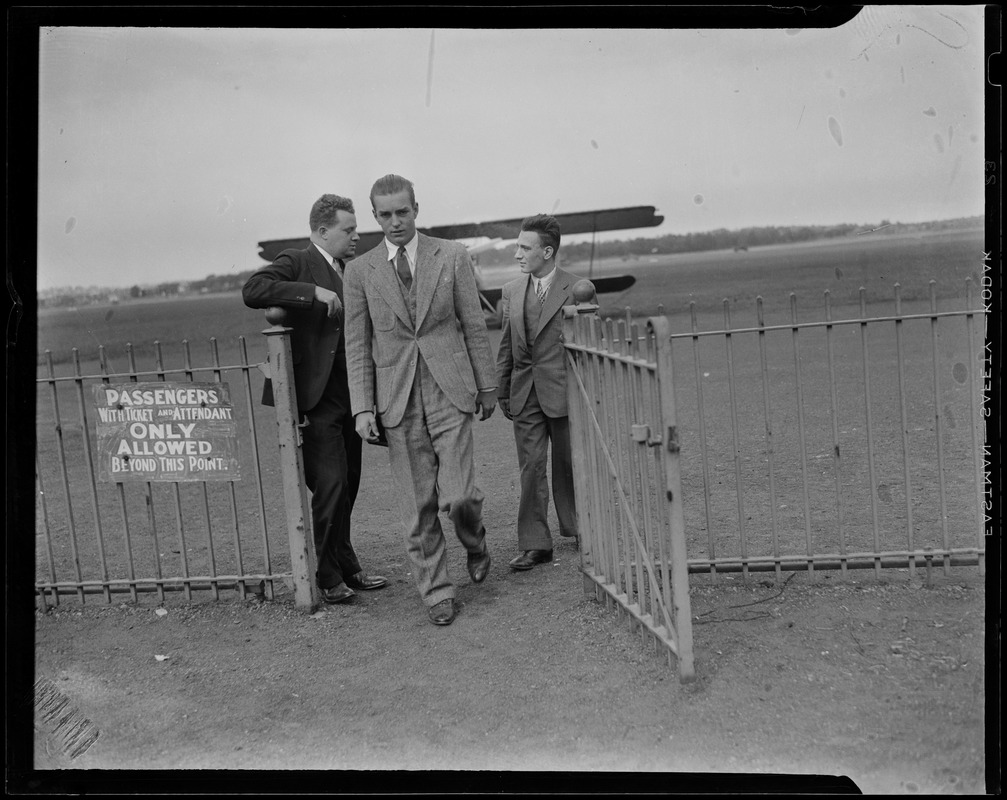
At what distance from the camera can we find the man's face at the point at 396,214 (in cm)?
494

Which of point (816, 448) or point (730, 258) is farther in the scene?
point (730, 258)

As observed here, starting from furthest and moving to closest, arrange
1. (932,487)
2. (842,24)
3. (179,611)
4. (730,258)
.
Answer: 1. (730,258)
2. (932,487)
3. (179,611)
4. (842,24)

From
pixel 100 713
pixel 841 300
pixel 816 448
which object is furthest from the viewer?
pixel 841 300

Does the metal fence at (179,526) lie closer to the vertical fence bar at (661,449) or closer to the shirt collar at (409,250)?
the shirt collar at (409,250)

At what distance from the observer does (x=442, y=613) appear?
5.14 m

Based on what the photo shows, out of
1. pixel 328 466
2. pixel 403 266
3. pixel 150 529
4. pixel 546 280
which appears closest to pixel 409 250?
pixel 403 266

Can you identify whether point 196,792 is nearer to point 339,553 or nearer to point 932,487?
point 339,553

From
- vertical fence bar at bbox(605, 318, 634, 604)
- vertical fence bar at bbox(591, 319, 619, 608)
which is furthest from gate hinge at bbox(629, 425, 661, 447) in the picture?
vertical fence bar at bbox(591, 319, 619, 608)

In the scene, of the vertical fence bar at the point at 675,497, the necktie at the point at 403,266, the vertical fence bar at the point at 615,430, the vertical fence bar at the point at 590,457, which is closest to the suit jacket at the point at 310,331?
the necktie at the point at 403,266

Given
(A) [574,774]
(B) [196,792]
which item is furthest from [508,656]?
(B) [196,792]

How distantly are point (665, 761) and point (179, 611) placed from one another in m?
3.12

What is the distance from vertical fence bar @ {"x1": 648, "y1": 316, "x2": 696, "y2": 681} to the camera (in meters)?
3.88

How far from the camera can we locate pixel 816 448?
842cm

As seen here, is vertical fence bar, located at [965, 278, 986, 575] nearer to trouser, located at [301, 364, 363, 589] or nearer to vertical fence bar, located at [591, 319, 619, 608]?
vertical fence bar, located at [591, 319, 619, 608]
